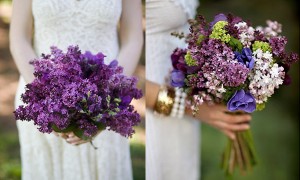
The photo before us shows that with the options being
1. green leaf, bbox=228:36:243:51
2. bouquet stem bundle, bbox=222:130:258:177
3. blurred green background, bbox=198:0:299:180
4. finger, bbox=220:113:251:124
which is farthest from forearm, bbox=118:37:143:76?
blurred green background, bbox=198:0:299:180

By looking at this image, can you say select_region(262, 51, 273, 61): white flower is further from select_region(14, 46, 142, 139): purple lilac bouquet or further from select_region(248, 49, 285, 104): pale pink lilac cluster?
select_region(14, 46, 142, 139): purple lilac bouquet

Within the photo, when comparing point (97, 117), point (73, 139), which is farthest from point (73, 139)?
point (97, 117)

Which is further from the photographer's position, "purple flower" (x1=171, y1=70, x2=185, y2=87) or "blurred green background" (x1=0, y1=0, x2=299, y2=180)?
"blurred green background" (x1=0, y1=0, x2=299, y2=180)

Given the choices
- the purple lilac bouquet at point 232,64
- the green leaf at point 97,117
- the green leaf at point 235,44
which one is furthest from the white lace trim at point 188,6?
the green leaf at point 97,117

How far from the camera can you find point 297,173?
6.01ft

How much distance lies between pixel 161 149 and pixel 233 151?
0.71ft

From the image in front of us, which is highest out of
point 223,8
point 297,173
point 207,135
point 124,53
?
point 223,8

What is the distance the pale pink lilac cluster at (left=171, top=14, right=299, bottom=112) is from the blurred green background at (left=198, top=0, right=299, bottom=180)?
59 centimetres

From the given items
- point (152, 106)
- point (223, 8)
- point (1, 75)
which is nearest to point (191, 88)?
point (152, 106)

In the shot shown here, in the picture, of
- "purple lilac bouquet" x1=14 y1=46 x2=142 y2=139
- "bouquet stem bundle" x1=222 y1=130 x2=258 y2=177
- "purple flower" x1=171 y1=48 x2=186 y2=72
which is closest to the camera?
"purple lilac bouquet" x1=14 y1=46 x2=142 y2=139

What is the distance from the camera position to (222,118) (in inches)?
52.2

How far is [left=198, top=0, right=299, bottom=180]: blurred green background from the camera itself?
5.68 feet

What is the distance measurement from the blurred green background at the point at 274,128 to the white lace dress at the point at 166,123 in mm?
251

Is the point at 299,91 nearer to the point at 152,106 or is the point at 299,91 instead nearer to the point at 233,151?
the point at 233,151
